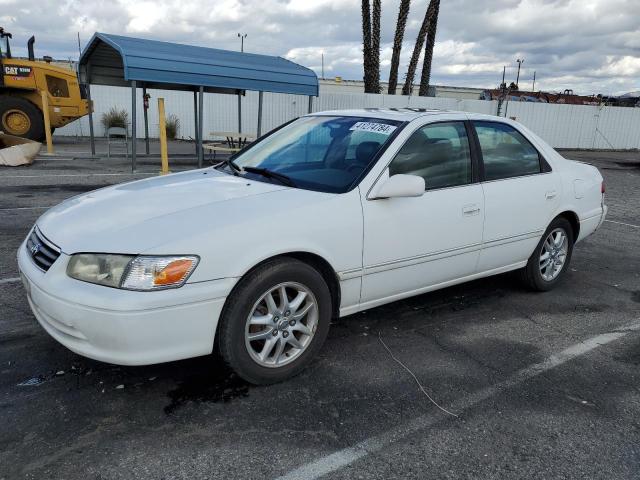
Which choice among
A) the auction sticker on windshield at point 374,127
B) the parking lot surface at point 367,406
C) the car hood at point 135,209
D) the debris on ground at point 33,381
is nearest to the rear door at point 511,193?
the parking lot surface at point 367,406

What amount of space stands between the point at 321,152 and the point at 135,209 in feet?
4.61

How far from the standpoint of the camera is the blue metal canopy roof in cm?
1140

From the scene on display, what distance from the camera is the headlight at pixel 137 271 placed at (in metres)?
2.62

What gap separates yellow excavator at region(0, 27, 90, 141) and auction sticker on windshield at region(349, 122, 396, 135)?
16.1 meters

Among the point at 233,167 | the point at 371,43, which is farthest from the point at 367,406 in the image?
the point at 371,43

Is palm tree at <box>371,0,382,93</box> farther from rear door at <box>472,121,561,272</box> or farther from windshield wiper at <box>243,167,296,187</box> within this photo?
windshield wiper at <box>243,167,296,187</box>

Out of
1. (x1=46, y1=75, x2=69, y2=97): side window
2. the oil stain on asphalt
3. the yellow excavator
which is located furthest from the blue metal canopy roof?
the oil stain on asphalt

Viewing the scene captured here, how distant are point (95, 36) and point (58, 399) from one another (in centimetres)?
1158

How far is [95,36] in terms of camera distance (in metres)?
12.4

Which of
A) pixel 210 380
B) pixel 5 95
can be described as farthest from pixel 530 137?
pixel 5 95

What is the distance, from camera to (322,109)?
2333cm

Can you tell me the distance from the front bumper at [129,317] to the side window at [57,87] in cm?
1739

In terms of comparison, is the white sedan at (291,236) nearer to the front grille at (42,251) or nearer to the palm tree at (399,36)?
the front grille at (42,251)

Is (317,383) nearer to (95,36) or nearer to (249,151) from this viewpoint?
(249,151)
